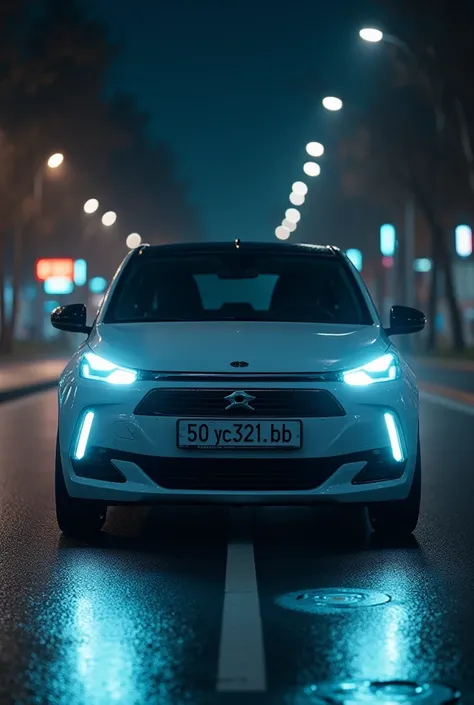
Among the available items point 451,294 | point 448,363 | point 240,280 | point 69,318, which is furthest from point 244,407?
point 451,294

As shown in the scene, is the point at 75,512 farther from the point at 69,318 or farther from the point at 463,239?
the point at 463,239

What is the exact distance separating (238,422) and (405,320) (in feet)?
6.82

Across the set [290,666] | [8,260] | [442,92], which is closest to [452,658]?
[290,666]

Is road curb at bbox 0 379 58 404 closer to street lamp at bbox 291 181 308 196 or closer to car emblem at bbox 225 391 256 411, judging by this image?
car emblem at bbox 225 391 256 411

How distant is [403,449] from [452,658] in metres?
2.82

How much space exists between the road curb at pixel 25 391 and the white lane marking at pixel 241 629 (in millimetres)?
17261

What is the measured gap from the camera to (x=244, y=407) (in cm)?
861

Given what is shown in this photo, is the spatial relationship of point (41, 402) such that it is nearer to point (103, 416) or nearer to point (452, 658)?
point (103, 416)

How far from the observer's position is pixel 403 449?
889 cm

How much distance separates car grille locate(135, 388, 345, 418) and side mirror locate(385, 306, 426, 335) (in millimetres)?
1714

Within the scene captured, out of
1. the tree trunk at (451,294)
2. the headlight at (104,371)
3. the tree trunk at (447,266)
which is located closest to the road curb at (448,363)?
A: the tree trunk at (451,294)

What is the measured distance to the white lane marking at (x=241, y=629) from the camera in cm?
578

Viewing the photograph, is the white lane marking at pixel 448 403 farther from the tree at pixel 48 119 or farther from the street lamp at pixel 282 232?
the street lamp at pixel 282 232

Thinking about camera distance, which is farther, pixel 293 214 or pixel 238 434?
pixel 293 214
